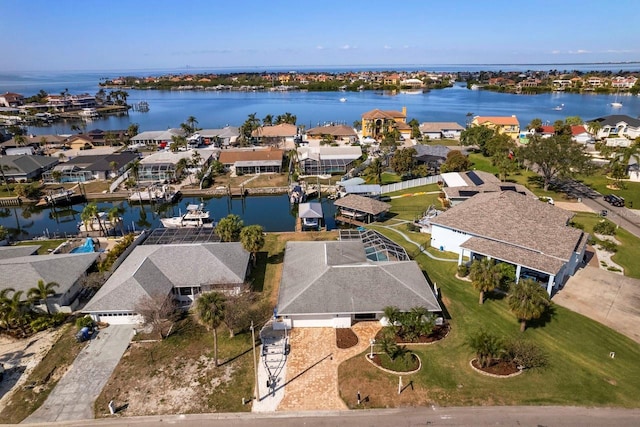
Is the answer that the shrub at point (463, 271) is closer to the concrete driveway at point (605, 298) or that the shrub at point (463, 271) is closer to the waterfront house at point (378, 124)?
the concrete driveway at point (605, 298)

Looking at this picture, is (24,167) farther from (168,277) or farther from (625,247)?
(625,247)

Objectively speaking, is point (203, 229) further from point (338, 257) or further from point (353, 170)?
point (353, 170)

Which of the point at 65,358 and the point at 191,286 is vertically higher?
the point at 191,286

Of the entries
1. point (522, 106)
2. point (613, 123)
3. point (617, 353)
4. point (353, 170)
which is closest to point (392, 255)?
point (617, 353)

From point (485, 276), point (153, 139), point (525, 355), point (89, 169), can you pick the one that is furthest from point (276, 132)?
point (525, 355)

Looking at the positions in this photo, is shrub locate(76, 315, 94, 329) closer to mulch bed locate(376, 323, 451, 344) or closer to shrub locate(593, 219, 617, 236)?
mulch bed locate(376, 323, 451, 344)

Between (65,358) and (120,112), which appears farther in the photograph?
(120,112)
